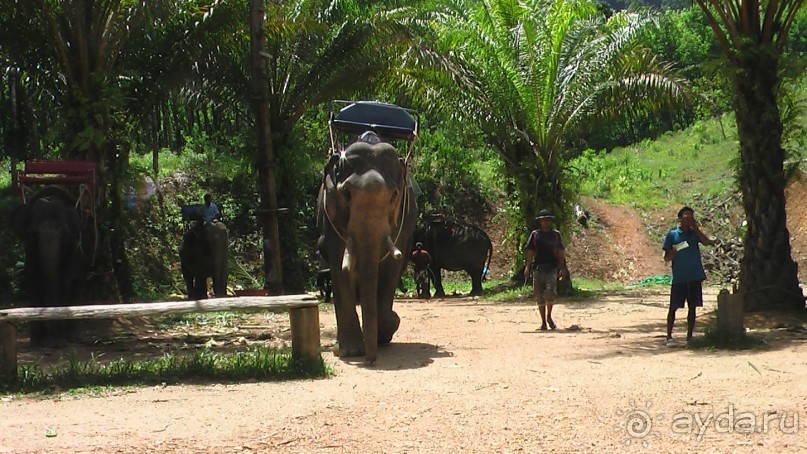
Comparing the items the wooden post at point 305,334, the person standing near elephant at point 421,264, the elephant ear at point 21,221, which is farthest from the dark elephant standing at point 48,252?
the person standing near elephant at point 421,264

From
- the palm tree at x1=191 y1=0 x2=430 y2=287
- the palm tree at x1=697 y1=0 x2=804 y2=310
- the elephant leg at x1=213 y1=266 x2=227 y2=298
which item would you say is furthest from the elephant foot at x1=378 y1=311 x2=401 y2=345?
the palm tree at x1=191 y1=0 x2=430 y2=287

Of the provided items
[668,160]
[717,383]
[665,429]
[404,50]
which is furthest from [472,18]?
[668,160]

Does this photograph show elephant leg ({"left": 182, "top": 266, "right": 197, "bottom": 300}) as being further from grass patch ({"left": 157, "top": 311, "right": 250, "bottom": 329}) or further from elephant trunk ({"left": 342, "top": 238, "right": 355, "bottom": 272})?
elephant trunk ({"left": 342, "top": 238, "right": 355, "bottom": 272})

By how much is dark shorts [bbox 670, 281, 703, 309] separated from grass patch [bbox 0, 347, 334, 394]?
164 inches

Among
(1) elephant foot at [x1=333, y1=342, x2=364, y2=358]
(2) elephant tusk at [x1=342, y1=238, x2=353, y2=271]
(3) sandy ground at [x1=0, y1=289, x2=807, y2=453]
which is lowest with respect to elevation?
(3) sandy ground at [x1=0, y1=289, x2=807, y2=453]

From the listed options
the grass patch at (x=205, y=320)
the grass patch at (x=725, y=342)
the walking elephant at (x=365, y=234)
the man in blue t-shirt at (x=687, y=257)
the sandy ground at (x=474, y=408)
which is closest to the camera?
the sandy ground at (x=474, y=408)

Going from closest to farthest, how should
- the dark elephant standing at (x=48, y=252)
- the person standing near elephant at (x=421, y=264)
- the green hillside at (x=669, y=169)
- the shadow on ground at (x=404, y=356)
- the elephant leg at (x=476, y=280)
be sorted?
the shadow on ground at (x=404, y=356) → the dark elephant standing at (x=48, y=252) → the person standing near elephant at (x=421, y=264) → the elephant leg at (x=476, y=280) → the green hillside at (x=669, y=169)

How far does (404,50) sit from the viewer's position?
20109mm

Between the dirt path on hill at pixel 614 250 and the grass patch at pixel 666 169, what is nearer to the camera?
→ the dirt path on hill at pixel 614 250

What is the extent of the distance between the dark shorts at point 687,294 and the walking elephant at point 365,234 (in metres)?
3.12

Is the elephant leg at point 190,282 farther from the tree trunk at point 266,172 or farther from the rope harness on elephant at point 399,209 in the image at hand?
the rope harness on elephant at point 399,209

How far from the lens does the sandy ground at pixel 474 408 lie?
6.50m

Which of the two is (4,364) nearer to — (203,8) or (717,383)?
(717,383)

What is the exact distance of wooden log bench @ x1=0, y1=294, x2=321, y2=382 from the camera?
8.80 metres
